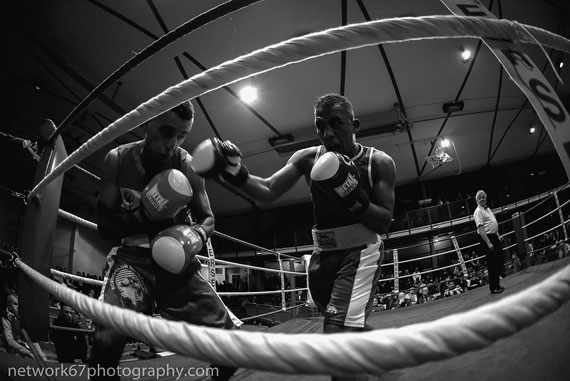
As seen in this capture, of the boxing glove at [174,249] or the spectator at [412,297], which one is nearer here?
the boxing glove at [174,249]

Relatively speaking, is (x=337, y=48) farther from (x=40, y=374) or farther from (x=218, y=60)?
(x=218, y=60)

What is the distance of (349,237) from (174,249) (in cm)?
75

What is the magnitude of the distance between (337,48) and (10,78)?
8623mm

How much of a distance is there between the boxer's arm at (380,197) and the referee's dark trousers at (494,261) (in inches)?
107

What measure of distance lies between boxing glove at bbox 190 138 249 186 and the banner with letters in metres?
0.81

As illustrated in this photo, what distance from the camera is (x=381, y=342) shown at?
0.31m

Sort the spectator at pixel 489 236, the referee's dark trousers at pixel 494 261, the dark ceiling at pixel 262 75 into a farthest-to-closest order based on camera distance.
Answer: the dark ceiling at pixel 262 75 < the spectator at pixel 489 236 < the referee's dark trousers at pixel 494 261

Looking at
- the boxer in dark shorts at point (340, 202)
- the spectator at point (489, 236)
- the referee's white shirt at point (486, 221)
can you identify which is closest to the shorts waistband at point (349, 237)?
the boxer in dark shorts at point (340, 202)

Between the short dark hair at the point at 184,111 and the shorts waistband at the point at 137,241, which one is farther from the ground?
the short dark hair at the point at 184,111

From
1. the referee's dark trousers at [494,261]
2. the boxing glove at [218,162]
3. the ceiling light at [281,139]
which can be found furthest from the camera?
the ceiling light at [281,139]

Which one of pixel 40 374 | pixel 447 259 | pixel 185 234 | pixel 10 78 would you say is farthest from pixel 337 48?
pixel 447 259

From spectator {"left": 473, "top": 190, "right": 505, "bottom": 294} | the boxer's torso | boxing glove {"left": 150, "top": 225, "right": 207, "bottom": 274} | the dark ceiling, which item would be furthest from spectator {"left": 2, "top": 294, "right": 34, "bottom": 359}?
spectator {"left": 473, "top": 190, "right": 505, "bottom": 294}

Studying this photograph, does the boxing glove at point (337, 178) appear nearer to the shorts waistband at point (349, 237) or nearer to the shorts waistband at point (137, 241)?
the shorts waistband at point (349, 237)

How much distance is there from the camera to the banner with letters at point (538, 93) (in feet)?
2.64
